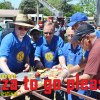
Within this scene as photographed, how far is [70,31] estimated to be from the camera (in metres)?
4.62

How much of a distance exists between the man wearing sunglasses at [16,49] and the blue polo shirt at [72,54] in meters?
0.57

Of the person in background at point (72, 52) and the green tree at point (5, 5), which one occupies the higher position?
the green tree at point (5, 5)

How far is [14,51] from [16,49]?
0.13 ft

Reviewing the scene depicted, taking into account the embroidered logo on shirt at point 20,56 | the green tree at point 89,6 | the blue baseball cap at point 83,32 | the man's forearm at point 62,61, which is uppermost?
the green tree at point 89,6

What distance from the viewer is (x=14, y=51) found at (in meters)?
4.42

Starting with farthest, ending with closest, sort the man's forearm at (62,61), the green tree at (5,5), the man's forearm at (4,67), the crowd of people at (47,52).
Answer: the green tree at (5,5), the man's forearm at (62,61), the man's forearm at (4,67), the crowd of people at (47,52)

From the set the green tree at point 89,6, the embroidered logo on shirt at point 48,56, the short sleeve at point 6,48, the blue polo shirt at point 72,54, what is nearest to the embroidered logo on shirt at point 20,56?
the short sleeve at point 6,48

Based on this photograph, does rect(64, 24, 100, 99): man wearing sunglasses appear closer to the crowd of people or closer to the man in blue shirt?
the crowd of people

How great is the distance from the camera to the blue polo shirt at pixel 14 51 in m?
Result: 4.34

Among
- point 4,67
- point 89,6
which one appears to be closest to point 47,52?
point 4,67

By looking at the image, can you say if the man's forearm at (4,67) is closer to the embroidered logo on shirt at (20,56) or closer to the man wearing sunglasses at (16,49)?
the man wearing sunglasses at (16,49)

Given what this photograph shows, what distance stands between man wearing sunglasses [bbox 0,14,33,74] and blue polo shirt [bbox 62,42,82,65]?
57 centimetres

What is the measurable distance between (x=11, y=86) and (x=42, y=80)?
1.22 ft

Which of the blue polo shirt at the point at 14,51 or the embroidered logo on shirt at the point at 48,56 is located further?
the embroidered logo on shirt at the point at 48,56
